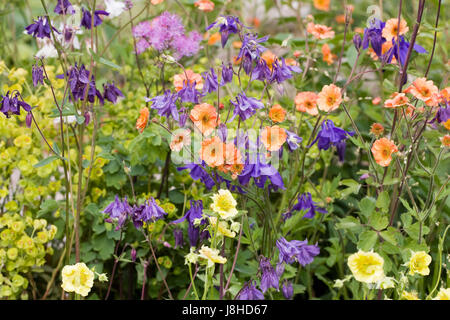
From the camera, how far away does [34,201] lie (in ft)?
5.52

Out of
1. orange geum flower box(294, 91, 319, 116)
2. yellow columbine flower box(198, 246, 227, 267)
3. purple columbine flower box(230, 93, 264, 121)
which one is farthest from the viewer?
orange geum flower box(294, 91, 319, 116)

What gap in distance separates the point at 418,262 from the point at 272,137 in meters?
0.42

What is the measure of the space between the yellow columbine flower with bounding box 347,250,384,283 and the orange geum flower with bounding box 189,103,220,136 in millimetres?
417

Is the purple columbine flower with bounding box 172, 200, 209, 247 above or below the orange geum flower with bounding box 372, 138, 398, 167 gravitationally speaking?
below

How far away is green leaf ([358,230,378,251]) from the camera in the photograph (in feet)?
4.23

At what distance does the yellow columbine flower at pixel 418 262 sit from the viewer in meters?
1.17

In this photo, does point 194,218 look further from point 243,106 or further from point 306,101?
point 306,101

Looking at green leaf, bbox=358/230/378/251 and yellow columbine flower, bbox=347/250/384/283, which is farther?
green leaf, bbox=358/230/378/251

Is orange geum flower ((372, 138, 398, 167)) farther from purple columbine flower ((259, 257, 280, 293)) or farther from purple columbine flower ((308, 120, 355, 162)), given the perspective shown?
purple columbine flower ((259, 257, 280, 293))

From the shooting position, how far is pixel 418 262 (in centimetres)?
119

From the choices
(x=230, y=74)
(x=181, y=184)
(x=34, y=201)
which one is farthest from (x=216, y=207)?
(x=34, y=201)

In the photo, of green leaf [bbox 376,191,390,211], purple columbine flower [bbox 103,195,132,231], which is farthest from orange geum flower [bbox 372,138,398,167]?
purple columbine flower [bbox 103,195,132,231]

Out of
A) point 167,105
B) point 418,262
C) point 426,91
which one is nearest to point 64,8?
point 167,105
